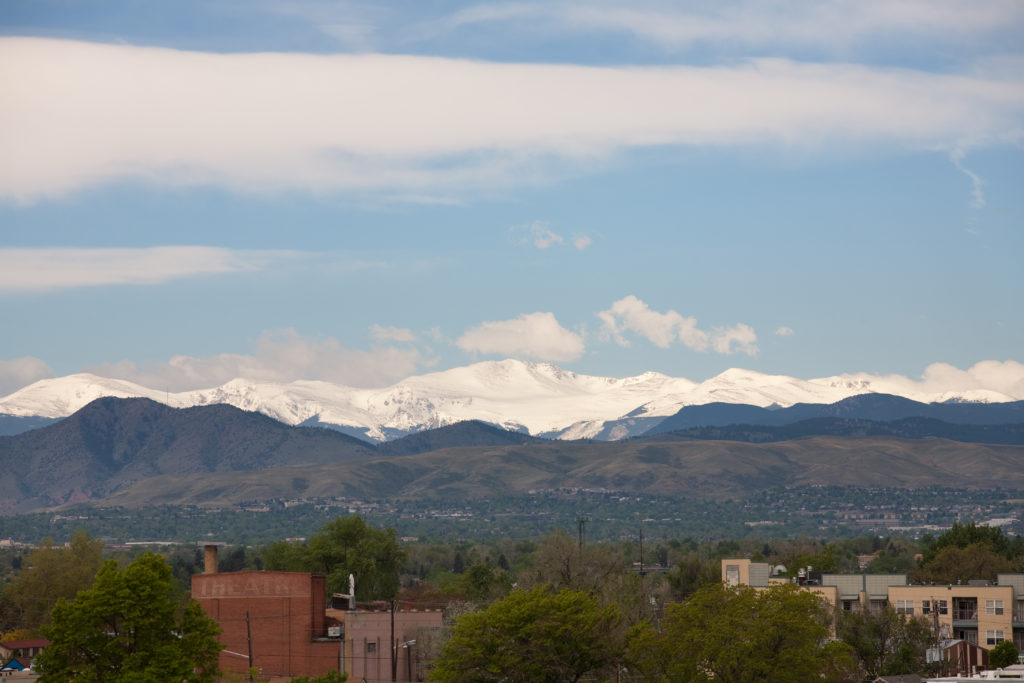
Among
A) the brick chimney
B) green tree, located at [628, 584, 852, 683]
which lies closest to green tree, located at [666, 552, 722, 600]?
the brick chimney

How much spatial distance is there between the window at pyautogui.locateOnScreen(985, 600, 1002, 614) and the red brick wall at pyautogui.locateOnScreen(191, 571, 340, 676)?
61.5 meters

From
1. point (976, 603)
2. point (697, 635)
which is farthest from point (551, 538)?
point (697, 635)

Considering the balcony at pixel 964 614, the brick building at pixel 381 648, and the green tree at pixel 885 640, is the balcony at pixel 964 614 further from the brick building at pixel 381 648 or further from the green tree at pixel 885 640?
the brick building at pixel 381 648

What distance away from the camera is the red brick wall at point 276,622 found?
361 feet

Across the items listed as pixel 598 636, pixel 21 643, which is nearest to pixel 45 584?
pixel 21 643

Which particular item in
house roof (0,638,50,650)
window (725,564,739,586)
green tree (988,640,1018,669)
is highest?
window (725,564,739,586)

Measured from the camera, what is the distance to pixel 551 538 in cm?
15862

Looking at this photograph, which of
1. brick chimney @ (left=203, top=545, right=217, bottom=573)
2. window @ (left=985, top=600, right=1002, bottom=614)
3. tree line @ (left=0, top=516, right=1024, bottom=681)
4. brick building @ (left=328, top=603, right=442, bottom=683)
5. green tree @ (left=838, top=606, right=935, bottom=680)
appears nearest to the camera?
tree line @ (left=0, top=516, right=1024, bottom=681)

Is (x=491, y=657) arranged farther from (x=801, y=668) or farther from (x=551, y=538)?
(x=551, y=538)

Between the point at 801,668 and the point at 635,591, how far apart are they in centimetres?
4767

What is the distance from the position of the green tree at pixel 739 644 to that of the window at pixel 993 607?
154ft

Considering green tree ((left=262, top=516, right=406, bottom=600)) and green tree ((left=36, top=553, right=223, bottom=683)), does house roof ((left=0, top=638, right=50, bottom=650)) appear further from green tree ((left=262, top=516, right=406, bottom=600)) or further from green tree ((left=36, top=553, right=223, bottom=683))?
green tree ((left=36, top=553, right=223, bottom=683))

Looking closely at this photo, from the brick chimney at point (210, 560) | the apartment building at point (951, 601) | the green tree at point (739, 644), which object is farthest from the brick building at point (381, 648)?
the apartment building at point (951, 601)

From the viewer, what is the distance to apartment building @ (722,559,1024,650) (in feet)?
450
